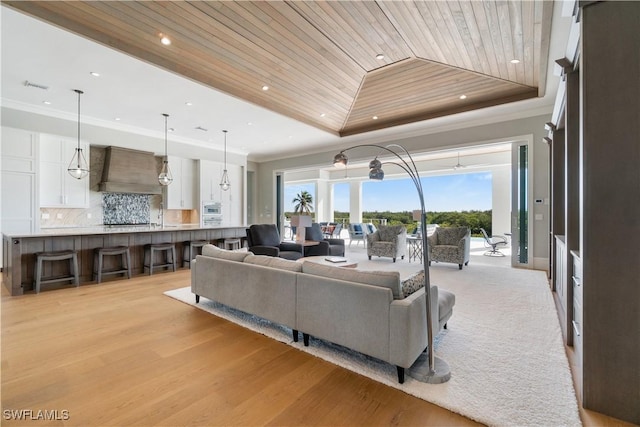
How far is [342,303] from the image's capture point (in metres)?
2.39

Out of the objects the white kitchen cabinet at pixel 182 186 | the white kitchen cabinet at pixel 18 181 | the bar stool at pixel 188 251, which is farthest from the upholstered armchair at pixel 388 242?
the white kitchen cabinet at pixel 18 181

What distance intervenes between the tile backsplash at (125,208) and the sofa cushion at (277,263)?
5.69 metres

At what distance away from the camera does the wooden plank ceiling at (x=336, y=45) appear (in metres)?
3.33

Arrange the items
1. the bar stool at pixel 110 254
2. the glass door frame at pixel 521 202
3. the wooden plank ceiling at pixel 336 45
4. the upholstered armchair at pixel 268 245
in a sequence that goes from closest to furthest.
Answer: the wooden plank ceiling at pixel 336 45
the bar stool at pixel 110 254
the upholstered armchair at pixel 268 245
the glass door frame at pixel 521 202

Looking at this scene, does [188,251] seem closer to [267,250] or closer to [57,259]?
[267,250]

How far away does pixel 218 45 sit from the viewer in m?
4.00

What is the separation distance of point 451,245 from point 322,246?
2.85m

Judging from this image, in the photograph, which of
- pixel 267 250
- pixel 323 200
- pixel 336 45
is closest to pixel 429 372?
pixel 267 250

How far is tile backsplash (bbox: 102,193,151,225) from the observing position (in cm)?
714

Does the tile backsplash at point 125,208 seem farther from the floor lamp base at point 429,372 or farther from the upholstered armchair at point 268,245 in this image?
the floor lamp base at point 429,372

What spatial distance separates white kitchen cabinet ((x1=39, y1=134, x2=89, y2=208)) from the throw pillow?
7.12 metres

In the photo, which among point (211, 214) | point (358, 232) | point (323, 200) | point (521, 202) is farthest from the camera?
point (323, 200)
